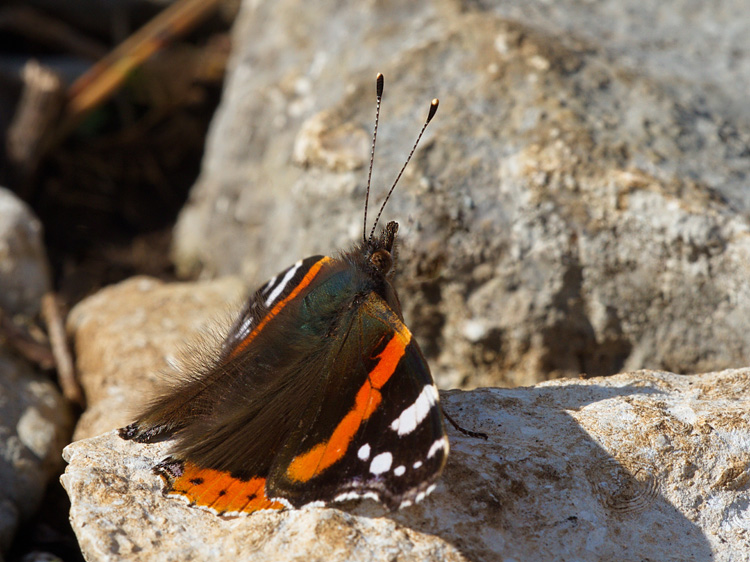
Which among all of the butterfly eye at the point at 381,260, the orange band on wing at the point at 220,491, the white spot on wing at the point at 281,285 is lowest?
the orange band on wing at the point at 220,491

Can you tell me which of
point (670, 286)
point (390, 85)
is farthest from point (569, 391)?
point (390, 85)

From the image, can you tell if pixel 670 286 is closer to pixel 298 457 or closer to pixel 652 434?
pixel 652 434

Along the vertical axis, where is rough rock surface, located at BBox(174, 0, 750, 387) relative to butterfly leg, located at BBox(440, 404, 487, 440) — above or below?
above

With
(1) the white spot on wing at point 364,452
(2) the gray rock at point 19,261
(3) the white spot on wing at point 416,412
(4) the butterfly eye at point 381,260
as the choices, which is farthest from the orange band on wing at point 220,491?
(2) the gray rock at point 19,261

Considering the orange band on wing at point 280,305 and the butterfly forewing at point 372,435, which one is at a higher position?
the orange band on wing at point 280,305

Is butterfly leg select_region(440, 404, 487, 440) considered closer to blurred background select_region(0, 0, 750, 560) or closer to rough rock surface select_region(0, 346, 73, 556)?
blurred background select_region(0, 0, 750, 560)

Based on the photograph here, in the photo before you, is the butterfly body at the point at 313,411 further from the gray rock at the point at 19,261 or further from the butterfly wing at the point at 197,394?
the gray rock at the point at 19,261

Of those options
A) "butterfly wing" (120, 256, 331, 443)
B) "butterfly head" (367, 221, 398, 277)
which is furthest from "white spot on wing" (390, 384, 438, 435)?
"butterfly head" (367, 221, 398, 277)
